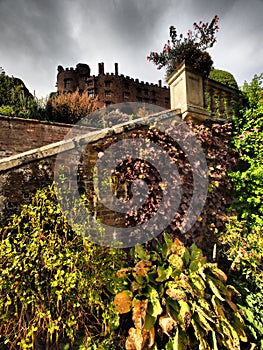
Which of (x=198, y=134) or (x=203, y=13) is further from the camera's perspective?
(x=203, y=13)

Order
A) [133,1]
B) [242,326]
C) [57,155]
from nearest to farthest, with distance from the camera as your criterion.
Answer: [242,326] < [57,155] < [133,1]

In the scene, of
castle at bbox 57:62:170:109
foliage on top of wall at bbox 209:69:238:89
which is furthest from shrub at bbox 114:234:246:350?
castle at bbox 57:62:170:109

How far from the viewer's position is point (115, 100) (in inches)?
1146

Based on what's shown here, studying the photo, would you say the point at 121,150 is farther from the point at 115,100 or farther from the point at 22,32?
the point at 115,100

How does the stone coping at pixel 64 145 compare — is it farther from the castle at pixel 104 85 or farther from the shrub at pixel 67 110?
the castle at pixel 104 85

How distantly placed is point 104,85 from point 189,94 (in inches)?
1069

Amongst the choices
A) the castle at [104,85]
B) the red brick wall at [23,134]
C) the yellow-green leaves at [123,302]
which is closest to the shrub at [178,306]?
the yellow-green leaves at [123,302]

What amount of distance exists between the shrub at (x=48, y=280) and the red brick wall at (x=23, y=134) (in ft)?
7.61

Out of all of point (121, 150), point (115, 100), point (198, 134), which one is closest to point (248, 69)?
point (198, 134)

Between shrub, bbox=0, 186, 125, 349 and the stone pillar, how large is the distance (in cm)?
281

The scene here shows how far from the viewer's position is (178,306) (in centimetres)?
261

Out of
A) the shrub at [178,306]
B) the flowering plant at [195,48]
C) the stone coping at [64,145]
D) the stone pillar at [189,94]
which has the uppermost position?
the flowering plant at [195,48]

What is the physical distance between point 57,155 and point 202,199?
247 centimetres

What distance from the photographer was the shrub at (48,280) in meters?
2.47
